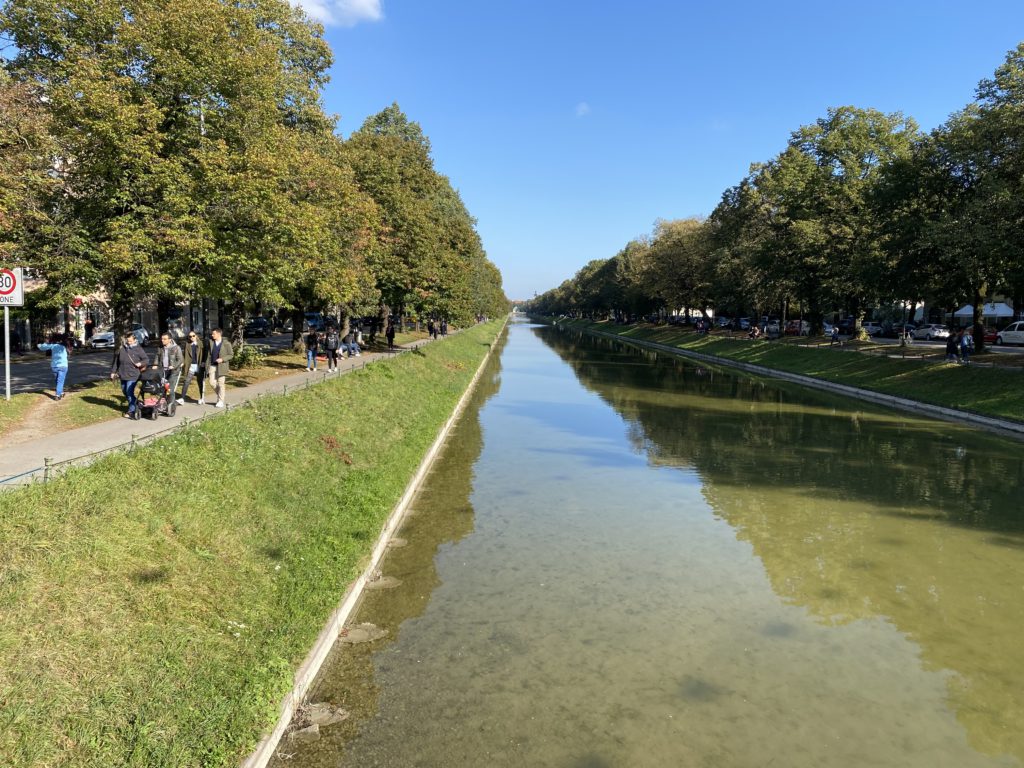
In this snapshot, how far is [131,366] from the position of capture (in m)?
14.3

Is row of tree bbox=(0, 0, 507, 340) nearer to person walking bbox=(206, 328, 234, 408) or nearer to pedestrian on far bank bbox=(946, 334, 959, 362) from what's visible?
person walking bbox=(206, 328, 234, 408)

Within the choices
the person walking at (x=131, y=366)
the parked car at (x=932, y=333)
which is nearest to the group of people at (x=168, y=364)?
the person walking at (x=131, y=366)

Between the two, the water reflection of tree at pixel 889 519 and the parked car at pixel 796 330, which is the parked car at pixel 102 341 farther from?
the parked car at pixel 796 330

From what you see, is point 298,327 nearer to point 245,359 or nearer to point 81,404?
point 245,359

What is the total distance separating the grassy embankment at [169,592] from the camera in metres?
5.24

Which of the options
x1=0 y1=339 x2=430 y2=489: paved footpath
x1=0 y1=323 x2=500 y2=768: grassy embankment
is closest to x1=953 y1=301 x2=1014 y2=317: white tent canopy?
x1=0 y1=323 x2=500 y2=768: grassy embankment

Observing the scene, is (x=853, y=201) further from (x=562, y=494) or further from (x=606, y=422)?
(x=562, y=494)

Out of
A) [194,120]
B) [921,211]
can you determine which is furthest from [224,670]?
[921,211]

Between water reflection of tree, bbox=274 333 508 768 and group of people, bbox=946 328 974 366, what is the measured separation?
28509 millimetres

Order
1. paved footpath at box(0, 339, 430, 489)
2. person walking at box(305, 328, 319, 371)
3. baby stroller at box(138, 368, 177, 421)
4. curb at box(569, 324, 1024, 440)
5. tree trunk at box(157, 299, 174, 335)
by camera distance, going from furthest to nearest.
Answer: person walking at box(305, 328, 319, 371) → curb at box(569, 324, 1024, 440) → tree trunk at box(157, 299, 174, 335) → baby stroller at box(138, 368, 177, 421) → paved footpath at box(0, 339, 430, 489)

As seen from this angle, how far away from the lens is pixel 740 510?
14.1m

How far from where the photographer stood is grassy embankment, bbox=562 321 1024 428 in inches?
1074

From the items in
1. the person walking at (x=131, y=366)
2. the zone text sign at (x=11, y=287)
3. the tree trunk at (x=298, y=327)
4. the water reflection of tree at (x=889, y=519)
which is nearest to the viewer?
the water reflection of tree at (x=889, y=519)

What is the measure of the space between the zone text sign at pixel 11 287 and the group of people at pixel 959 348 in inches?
1556
